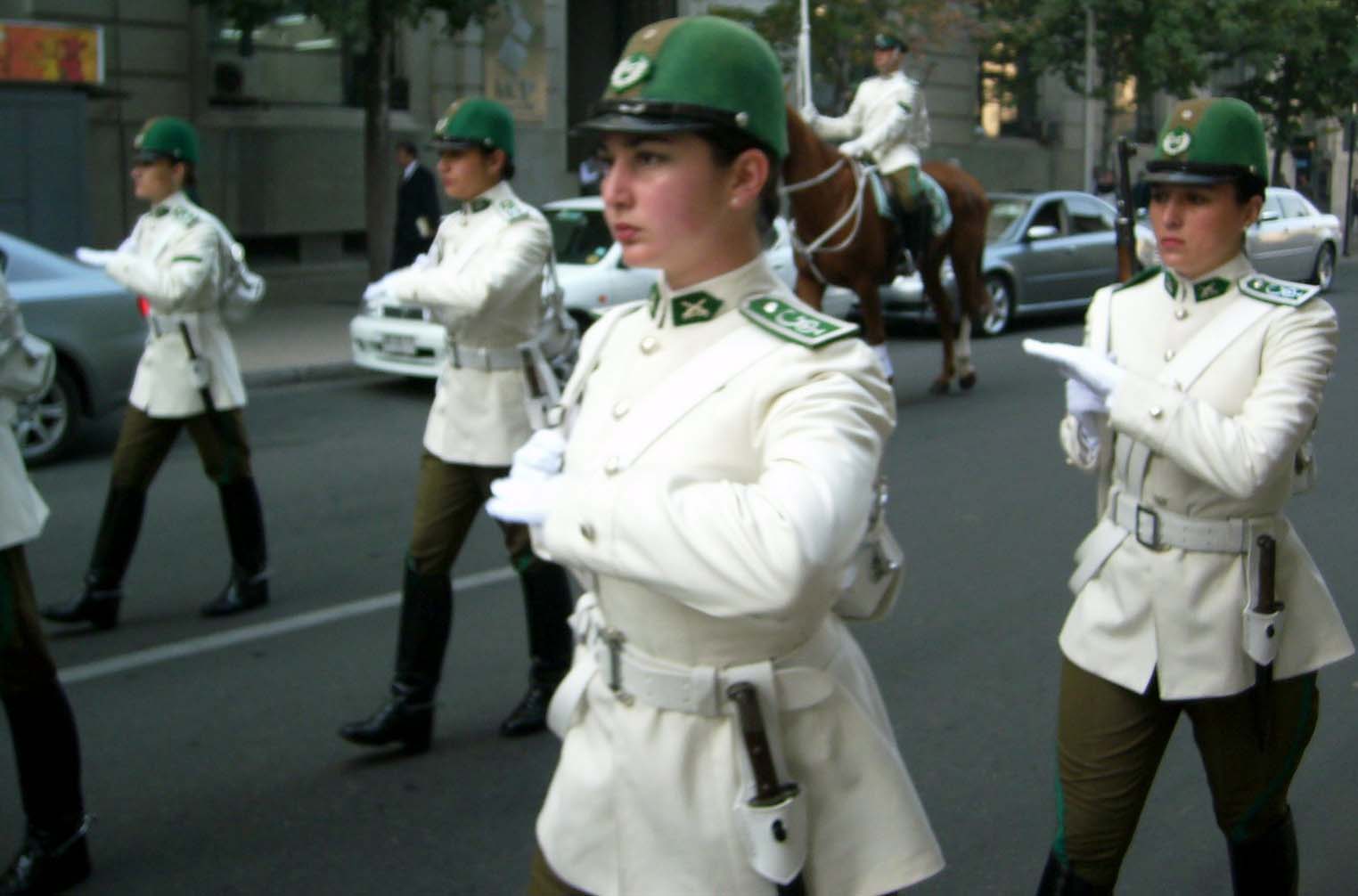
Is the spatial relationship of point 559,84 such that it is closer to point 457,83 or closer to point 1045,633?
point 457,83

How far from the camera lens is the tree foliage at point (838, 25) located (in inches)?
824

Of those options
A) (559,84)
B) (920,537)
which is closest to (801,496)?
(920,537)

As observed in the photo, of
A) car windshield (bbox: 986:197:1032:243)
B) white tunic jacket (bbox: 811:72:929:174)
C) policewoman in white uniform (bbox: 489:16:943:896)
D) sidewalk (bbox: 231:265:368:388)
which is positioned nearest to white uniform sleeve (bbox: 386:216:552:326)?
policewoman in white uniform (bbox: 489:16:943:896)

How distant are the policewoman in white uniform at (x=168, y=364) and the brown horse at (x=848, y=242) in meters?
4.93

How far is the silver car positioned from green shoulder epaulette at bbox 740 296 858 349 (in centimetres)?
851

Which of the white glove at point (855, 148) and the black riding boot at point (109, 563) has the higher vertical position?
the white glove at point (855, 148)

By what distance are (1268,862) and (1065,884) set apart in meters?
0.43

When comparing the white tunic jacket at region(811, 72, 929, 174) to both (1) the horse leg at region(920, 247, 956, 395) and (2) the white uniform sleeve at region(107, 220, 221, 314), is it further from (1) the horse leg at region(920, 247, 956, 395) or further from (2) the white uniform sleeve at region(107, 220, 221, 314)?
(2) the white uniform sleeve at region(107, 220, 221, 314)

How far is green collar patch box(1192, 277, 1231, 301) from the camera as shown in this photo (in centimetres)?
340

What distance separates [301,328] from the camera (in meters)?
16.6

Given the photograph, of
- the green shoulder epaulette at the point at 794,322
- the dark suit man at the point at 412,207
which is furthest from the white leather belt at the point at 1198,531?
the dark suit man at the point at 412,207

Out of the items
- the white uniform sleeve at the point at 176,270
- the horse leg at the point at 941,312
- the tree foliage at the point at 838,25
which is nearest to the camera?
the white uniform sleeve at the point at 176,270

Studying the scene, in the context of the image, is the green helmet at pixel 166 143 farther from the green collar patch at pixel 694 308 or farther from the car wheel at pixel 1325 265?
the car wheel at pixel 1325 265

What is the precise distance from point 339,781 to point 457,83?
60.6 ft
